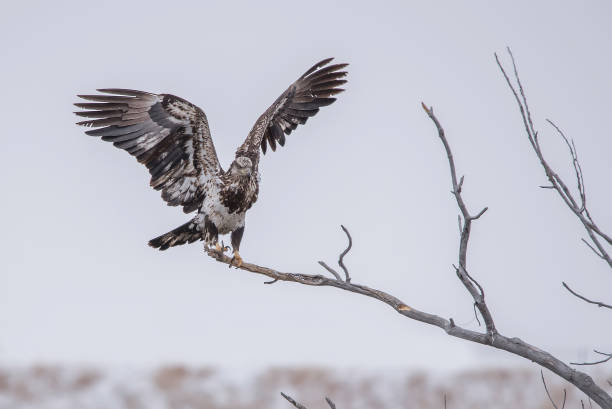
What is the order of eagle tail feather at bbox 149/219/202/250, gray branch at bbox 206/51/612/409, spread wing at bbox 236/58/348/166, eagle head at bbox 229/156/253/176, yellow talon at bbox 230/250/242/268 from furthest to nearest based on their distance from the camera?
spread wing at bbox 236/58/348/166, eagle tail feather at bbox 149/219/202/250, eagle head at bbox 229/156/253/176, yellow talon at bbox 230/250/242/268, gray branch at bbox 206/51/612/409

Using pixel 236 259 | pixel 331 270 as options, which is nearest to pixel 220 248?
pixel 236 259

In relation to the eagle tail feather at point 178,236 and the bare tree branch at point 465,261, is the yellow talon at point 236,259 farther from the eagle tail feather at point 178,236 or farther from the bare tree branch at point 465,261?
the bare tree branch at point 465,261

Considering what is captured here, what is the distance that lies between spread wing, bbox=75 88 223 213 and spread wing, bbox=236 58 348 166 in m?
1.14

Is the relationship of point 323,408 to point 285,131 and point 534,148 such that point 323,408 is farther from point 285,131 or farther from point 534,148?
point 534,148

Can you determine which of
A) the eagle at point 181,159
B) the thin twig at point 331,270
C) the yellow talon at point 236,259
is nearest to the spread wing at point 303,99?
the eagle at point 181,159

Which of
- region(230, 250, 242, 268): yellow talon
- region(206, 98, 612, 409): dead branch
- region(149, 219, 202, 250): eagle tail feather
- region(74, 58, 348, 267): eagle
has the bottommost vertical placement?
region(206, 98, 612, 409): dead branch

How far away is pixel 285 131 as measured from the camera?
911 cm

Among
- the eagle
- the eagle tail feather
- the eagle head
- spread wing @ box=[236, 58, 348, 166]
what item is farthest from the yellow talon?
spread wing @ box=[236, 58, 348, 166]

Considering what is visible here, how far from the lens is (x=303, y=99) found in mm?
9273

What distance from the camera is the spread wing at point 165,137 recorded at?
775 centimetres

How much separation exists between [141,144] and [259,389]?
75.9 ft

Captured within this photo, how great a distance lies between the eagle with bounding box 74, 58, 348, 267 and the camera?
7.63 meters

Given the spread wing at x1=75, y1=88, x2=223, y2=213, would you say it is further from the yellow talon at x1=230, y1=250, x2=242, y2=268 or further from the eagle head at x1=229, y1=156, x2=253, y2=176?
the yellow talon at x1=230, y1=250, x2=242, y2=268

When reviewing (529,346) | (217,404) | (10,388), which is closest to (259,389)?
(217,404)
